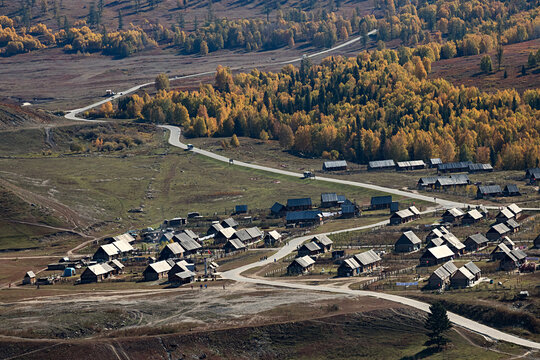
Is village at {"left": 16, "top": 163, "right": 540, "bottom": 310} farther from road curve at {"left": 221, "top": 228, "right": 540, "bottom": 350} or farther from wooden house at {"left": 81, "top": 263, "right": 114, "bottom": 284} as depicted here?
road curve at {"left": 221, "top": 228, "right": 540, "bottom": 350}

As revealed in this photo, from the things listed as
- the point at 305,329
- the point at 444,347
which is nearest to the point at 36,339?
the point at 305,329

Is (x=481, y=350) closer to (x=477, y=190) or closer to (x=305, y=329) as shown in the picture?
(x=305, y=329)

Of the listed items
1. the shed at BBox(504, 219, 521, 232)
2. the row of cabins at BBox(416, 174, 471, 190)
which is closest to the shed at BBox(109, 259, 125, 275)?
the shed at BBox(504, 219, 521, 232)

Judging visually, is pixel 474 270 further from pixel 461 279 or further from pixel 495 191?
pixel 495 191

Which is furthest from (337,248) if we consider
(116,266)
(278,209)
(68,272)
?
(68,272)

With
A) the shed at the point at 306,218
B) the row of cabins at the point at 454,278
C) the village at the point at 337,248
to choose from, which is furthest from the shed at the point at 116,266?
the row of cabins at the point at 454,278

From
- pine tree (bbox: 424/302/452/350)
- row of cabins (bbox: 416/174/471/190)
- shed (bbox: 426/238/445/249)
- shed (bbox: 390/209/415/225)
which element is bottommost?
row of cabins (bbox: 416/174/471/190)
